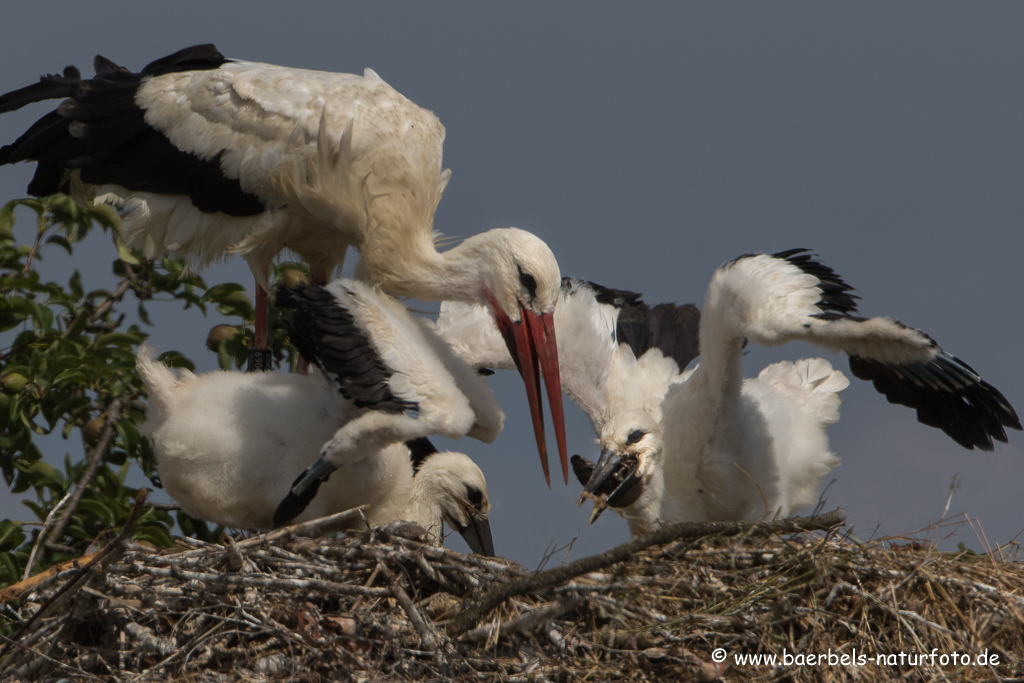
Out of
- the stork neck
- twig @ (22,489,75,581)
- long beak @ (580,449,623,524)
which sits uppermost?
the stork neck

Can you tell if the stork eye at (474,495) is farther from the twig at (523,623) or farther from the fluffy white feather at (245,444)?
the twig at (523,623)

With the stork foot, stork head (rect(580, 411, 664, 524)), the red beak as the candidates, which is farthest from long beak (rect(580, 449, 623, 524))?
the stork foot

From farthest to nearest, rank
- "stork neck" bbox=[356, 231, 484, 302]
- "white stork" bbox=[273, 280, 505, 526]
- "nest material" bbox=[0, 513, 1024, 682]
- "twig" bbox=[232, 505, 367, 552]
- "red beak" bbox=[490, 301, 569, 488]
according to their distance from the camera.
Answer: "stork neck" bbox=[356, 231, 484, 302], "red beak" bbox=[490, 301, 569, 488], "white stork" bbox=[273, 280, 505, 526], "twig" bbox=[232, 505, 367, 552], "nest material" bbox=[0, 513, 1024, 682]

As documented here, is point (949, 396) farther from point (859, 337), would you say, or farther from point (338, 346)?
point (338, 346)

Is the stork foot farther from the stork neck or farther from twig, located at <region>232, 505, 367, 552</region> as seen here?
twig, located at <region>232, 505, 367, 552</region>

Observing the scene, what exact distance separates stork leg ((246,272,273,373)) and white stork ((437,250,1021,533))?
4.47 feet

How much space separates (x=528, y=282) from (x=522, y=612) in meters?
1.50

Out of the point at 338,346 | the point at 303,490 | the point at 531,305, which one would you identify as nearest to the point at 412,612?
the point at 303,490

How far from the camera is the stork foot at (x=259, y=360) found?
5.10 meters

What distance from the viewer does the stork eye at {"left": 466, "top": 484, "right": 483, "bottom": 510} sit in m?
4.95

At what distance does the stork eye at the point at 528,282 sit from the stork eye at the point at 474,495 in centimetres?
90

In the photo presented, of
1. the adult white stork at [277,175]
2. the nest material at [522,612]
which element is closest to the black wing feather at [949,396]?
the nest material at [522,612]

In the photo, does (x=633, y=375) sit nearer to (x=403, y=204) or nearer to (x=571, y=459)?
(x=571, y=459)

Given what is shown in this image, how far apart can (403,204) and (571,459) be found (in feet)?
4.45
